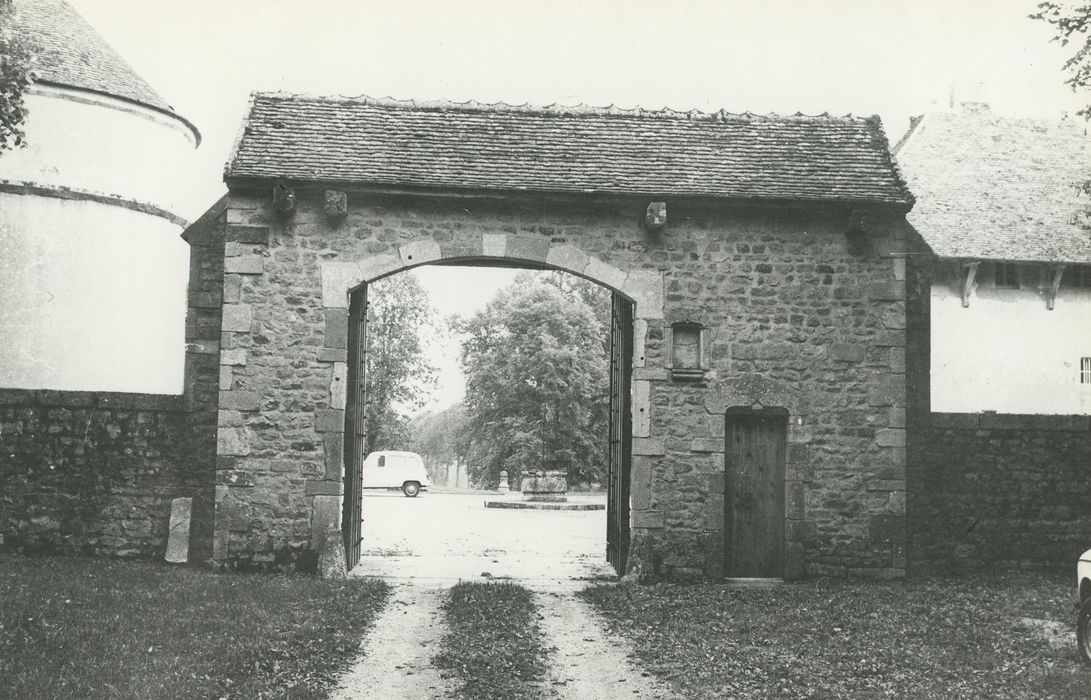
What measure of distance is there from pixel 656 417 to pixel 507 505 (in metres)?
14.1

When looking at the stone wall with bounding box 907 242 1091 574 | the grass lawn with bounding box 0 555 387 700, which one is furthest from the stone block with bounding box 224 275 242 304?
the stone wall with bounding box 907 242 1091 574

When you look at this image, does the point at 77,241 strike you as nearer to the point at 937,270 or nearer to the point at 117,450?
the point at 117,450

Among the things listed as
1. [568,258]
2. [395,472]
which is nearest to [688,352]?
[568,258]

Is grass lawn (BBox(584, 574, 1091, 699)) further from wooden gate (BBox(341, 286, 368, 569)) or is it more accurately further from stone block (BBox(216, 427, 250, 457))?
stone block (BBox(216, 427, 250, 457))

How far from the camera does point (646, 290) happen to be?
11.6 metres

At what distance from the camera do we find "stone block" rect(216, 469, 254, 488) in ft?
36.3

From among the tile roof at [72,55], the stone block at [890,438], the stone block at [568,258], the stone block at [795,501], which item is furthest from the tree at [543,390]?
the stone block at [568,258]

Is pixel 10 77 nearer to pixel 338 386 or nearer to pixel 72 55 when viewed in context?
pixel 338 386

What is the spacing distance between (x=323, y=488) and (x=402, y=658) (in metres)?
4.06

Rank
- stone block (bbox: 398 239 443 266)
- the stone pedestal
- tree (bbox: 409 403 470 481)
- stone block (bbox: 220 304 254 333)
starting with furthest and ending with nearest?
tree (bbox: 409 403 470 481)
the stone pedestal
stone block (bbox: 398 239 443 266)
stone block (bbox: 220 304 254 333)

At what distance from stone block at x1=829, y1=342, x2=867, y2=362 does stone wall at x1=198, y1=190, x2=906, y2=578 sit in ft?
0.06

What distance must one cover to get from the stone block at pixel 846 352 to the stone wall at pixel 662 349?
2 centimetres

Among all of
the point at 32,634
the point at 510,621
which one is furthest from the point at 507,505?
the point at 32,634

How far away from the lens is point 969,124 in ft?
Result: 81.1
